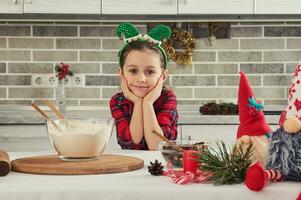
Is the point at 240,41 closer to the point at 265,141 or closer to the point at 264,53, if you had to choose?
the point at 264,53

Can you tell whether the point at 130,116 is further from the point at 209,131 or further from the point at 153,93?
the point at 209,131

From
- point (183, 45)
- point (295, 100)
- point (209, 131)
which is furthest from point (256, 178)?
point (183, 45)

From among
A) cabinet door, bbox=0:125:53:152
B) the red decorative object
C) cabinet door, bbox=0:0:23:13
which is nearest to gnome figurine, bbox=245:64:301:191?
the red decorative object

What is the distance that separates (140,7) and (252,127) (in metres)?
2.08

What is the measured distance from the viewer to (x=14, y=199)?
1077mm

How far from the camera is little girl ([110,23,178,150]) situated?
2.17 metres

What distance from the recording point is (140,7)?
10.8ft

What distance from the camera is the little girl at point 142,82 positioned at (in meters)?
2.17

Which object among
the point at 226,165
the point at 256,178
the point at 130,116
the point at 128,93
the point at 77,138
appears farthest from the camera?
the point at 130,116

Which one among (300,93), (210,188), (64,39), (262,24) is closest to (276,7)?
(262,24)

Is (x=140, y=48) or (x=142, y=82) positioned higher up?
(x=140, y=48)

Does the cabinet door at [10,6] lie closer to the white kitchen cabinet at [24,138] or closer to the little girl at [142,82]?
the white kitchen cabinet at [24,138]

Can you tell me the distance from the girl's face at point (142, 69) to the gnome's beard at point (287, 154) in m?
1.04

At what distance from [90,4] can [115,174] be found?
213 centimetres
